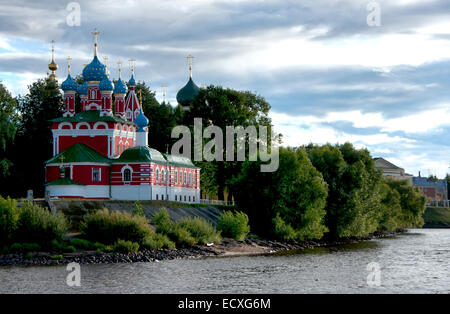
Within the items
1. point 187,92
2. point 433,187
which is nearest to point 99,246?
point 187,92

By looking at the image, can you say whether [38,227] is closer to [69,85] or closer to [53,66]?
[69,85]

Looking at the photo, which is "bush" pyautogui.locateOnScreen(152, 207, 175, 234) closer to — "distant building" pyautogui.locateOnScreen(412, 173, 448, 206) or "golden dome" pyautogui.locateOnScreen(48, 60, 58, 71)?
"golden dome" pyautogui.locateOnScreen(48, 60, 58, 71)

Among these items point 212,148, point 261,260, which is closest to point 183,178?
point 212,148

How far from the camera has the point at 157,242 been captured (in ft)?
174

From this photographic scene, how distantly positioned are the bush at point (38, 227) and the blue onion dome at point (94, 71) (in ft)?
86.8

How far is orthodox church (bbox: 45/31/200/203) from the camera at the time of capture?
67.9 m

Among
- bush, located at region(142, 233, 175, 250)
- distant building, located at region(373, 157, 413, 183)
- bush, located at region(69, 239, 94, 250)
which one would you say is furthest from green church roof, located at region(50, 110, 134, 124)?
distant building, located at region(373, 157, 413, 183)

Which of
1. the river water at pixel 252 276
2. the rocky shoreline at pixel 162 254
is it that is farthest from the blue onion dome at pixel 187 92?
the river water at pixel 252 276

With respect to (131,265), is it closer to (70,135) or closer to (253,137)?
(70,135)

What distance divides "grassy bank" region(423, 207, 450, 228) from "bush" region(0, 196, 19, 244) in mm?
98059

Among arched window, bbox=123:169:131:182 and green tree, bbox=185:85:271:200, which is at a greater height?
green tree, bbox=185:85:271:200

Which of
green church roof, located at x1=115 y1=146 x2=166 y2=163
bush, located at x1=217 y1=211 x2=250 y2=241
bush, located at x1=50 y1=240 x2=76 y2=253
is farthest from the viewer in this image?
green church roof, located at x1=115 y1=146 x2=166 y2=163

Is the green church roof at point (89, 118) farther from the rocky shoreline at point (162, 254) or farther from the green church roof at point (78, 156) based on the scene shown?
the rocky shoreline at point (162, 254)
